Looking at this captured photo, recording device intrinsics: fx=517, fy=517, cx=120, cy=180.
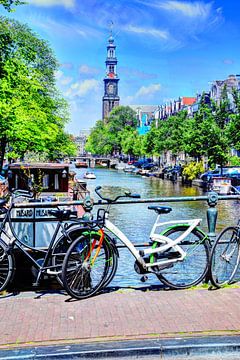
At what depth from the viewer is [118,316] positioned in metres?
5.44

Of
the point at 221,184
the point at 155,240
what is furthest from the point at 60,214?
the point at 221,184

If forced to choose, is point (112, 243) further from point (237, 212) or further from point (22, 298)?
point (237, 212)

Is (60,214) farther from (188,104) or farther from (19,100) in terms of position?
(188,104)

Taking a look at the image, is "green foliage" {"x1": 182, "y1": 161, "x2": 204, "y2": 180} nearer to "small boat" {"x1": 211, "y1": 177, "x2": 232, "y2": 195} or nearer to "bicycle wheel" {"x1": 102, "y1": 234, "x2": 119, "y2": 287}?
"small boat" {"x1": 211, "y1": 177, "x2": 232, "y2": 195}

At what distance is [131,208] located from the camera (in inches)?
1390

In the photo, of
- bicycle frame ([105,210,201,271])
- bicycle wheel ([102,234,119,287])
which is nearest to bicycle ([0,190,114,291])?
bicycle wheel ([102,234,119,287])

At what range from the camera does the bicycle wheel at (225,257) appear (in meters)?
6.63

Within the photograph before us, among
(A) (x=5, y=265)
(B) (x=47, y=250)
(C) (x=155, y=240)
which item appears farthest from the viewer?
(C) (x=155, y=240)

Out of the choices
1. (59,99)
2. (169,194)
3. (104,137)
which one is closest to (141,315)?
(169,194)

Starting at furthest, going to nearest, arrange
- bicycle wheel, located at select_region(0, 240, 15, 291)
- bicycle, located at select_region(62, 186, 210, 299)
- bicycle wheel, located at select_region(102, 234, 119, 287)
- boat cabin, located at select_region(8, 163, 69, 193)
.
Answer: boat cabin, located at select_region(8, 163, 69, 193), bicycle wheel, located at select_region(102, 234, 119, 287), bicycle, located at select_region(62, 186, 210, 299), bicycle wheel, located at select_region(0, 240, 15, 291)

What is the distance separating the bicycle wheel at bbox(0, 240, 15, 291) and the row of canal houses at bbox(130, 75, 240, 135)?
172ft

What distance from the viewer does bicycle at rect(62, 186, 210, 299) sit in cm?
606

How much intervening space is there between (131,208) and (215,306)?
2949 centimetres

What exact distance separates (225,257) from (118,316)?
2.04 metres
